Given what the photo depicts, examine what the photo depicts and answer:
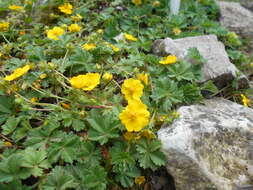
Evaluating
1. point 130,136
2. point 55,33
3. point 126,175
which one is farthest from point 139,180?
point 55,33

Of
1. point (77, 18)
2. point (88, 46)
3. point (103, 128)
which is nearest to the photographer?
point (103, 128)

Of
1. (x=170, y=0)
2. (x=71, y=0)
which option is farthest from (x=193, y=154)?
(x=71, y=0)

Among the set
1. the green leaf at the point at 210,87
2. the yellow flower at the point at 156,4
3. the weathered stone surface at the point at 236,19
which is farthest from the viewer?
the weathered stone surface at the point at 236,19

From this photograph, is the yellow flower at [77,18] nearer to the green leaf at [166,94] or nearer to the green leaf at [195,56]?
the green leaf at [195,56]

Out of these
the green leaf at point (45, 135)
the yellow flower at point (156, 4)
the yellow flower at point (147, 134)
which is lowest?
the yellow flower at point (156, 4)

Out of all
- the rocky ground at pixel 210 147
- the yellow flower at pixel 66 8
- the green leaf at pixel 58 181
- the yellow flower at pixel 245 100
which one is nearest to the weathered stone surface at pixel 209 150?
the rocky ground at pixel 210 147

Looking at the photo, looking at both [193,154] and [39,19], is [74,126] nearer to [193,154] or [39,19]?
[193,154]

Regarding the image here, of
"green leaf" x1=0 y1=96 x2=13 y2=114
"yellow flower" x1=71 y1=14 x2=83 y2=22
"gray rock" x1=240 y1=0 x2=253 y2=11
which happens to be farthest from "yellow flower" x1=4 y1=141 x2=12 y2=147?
"gray rock" x1=240 y1=0 x2=253 y2=11

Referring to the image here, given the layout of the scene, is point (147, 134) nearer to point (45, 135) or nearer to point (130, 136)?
point (130, 136)
